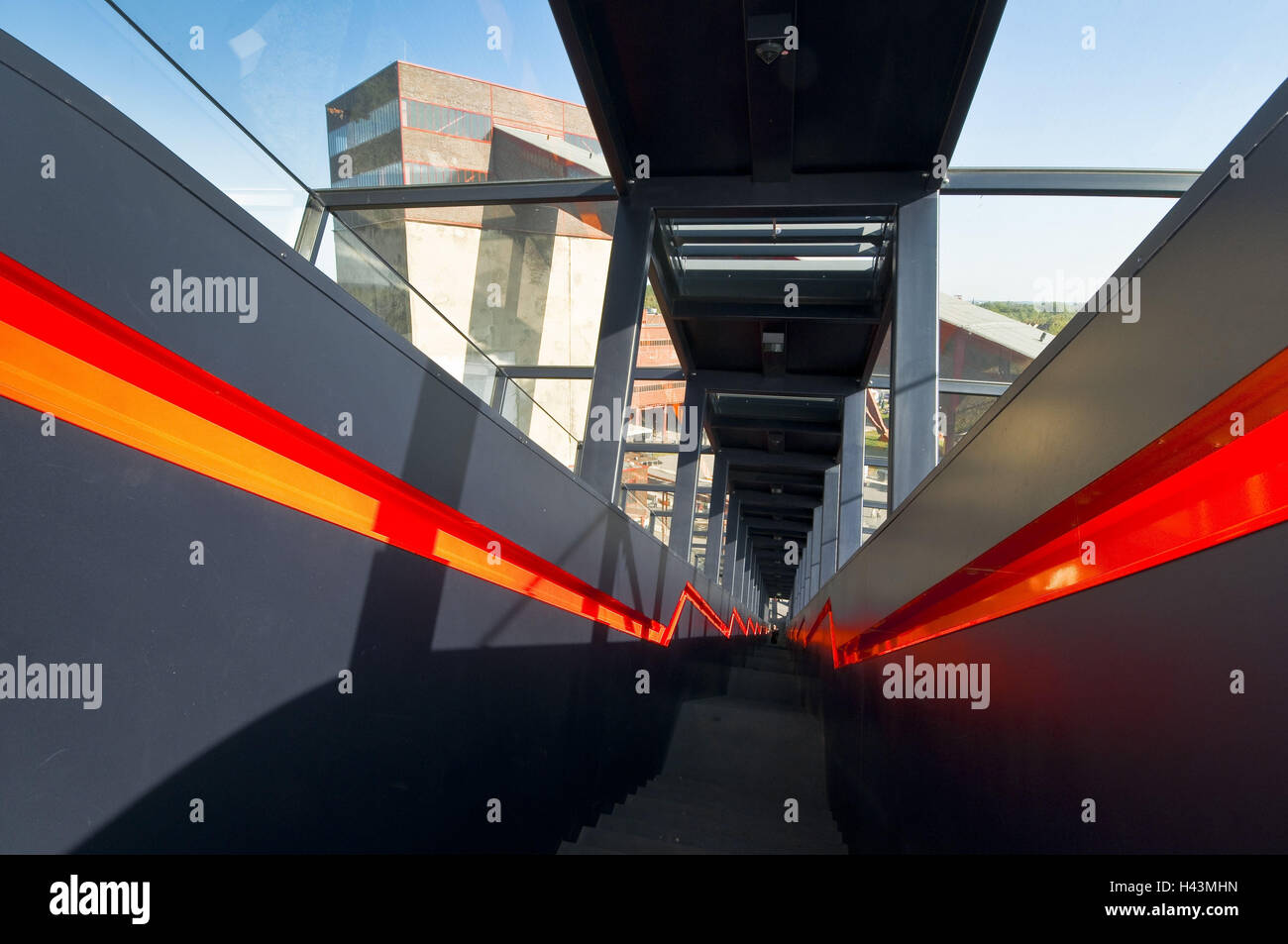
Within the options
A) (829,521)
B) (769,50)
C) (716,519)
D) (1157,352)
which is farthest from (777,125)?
(829,521)

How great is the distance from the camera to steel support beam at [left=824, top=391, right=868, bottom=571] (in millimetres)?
10578

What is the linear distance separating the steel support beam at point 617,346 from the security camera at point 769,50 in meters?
1.73

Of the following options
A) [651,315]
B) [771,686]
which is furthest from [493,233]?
[771,686]

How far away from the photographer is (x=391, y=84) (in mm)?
3885

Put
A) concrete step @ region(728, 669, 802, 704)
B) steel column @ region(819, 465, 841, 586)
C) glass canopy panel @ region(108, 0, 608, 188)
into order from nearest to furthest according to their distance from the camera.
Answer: glass canopy panel @ region(108, 0, 608, 188) < concrete step @ region(728, 669, 802, 704) < steel column @ region(819, 465, 841, 586)

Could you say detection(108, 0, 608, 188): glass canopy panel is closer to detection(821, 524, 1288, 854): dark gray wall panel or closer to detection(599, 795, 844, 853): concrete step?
detection(821, 524, 1288, 854): dark gray wall panel

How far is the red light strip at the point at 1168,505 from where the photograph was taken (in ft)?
2.83

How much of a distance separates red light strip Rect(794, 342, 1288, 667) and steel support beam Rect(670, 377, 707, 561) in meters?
8.79

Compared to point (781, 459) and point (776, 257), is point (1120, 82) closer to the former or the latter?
point (776, 257)

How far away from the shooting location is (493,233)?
649 centimetres

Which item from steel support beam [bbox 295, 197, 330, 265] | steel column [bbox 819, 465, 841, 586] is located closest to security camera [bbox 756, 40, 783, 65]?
steel support beam [bbox 295, 197, 330, 265]

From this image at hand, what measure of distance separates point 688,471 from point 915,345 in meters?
6.41

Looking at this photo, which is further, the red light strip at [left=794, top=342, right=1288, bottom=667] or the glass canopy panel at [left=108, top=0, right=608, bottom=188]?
the glass canopy panel at [left=108, top=0, right=608, bottom=188]

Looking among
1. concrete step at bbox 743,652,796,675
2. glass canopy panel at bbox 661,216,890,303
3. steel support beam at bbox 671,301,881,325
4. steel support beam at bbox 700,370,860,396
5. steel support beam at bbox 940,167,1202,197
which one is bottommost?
concrete step at bbox 743,652,796,675
